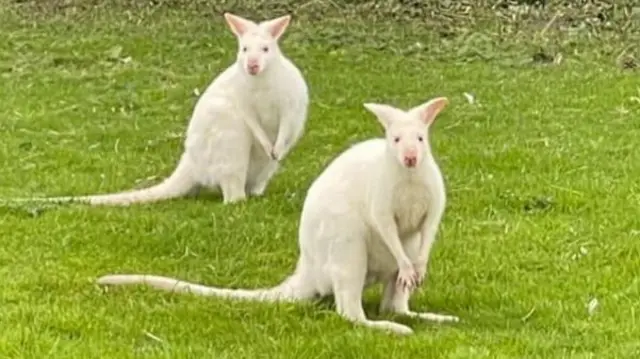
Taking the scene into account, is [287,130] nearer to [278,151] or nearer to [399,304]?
[278,151]

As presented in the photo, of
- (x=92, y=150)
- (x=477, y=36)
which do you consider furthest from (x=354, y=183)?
(x=477, y=36)

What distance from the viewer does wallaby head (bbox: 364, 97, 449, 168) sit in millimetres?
5156

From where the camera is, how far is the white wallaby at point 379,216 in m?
5.23

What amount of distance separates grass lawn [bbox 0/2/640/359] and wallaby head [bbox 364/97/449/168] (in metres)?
0.62

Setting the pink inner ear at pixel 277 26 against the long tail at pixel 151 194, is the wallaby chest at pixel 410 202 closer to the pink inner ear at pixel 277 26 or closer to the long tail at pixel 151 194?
the pink inner ear at pixel 277 26

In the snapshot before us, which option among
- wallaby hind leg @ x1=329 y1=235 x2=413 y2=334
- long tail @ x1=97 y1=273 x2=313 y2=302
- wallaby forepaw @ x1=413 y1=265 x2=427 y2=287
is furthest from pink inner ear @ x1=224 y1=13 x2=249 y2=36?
wallaby forepaw @ x1=413 y1=265 x2=427 y2=287

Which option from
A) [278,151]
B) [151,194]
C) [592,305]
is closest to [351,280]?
[592,305]

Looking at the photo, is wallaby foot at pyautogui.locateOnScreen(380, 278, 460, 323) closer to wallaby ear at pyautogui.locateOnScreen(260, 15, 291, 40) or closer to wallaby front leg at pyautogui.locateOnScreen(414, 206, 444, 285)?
wallaby front leg at pyautogui.locateOnScreen(414, 206, 444, 285)

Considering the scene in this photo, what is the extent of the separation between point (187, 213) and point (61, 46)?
5714 mm

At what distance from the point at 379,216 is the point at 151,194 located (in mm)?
2738

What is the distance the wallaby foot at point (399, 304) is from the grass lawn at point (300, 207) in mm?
76

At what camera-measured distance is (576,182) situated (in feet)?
25.2

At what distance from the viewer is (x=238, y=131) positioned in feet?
25.2

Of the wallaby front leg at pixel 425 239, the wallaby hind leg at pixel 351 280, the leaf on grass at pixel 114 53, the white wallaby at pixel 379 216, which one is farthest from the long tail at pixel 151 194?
the leaf on grass at pixel 114 53
